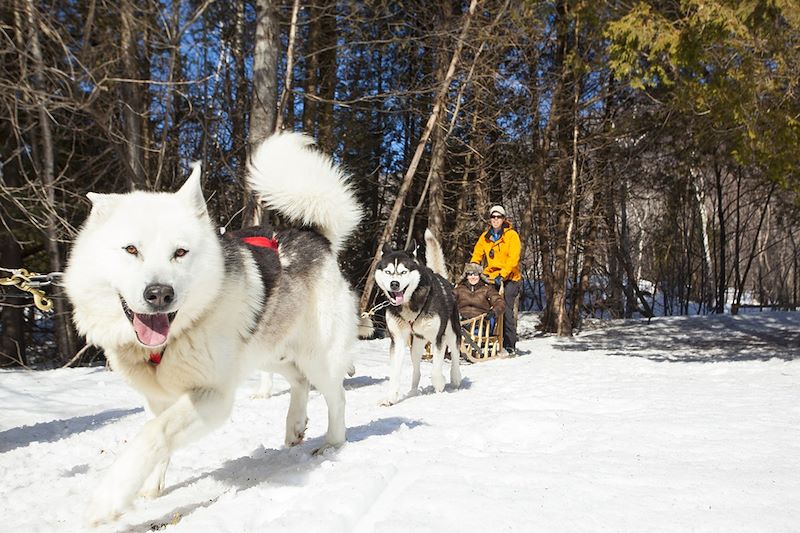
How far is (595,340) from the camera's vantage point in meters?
11.3

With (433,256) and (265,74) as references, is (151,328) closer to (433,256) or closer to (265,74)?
(265,74)

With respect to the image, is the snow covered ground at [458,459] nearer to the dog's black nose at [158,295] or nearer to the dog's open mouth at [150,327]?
the dog's open mouth at [150,327]

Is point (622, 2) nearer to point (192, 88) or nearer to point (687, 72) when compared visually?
point (687, 72)

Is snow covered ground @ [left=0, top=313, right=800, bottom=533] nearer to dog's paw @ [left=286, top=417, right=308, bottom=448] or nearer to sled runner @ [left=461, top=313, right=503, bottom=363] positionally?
dog's paw @ [left=286, top=417, right=308, bottom=448]

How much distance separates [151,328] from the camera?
2199 millimetres

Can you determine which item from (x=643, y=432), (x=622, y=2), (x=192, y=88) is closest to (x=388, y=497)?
(x=643, y=432)

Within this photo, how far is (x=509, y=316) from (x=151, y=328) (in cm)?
750

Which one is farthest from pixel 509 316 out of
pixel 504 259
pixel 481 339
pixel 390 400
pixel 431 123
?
pixel 390 400

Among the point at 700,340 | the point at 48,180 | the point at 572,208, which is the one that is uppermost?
the point at 572,208

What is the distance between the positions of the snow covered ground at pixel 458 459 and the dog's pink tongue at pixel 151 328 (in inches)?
27.1

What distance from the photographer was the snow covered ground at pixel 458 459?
2.19 meters

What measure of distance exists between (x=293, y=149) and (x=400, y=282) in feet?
8.76

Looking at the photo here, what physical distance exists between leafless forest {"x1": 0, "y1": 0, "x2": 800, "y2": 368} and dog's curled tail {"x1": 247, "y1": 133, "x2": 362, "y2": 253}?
2139mm

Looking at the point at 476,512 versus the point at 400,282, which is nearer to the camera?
the point at 476,512
